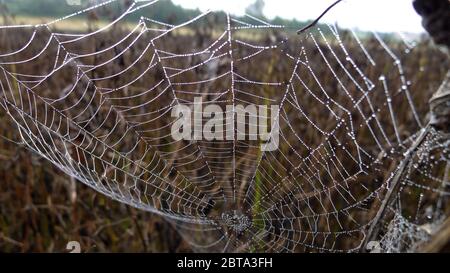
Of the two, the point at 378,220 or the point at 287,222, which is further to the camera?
the point at 287,222

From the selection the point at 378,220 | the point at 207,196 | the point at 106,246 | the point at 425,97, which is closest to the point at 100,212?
the point at 106,246

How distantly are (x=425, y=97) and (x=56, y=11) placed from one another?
2.59 m

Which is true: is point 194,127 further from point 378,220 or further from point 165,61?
point 378,220

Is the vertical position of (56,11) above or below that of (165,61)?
above

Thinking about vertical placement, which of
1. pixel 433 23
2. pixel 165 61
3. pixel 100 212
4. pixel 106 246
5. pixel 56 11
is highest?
pixel 56 11

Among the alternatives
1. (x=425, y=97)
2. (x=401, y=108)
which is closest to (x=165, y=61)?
(x=401, y=108)

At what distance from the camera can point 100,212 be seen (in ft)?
7.93

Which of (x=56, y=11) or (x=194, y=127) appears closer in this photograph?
(x=194, y=127)

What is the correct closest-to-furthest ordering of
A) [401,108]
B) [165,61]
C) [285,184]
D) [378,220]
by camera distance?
1. [378,220]
2. [285,184]
3. [401,108]
4. [165,61]

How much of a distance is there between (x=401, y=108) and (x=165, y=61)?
4.99ft

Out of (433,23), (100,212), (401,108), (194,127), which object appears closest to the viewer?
(433,23)

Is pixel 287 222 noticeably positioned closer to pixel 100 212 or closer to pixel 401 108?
pixel 100 212

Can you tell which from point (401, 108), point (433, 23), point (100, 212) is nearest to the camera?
point (433, 23)
